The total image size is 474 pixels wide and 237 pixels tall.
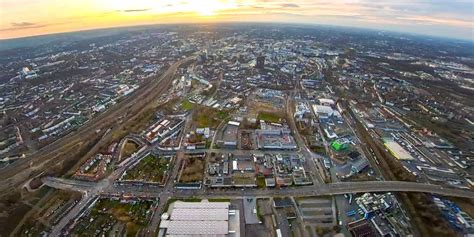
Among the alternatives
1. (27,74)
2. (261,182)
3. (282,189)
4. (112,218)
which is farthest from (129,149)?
(27,74)

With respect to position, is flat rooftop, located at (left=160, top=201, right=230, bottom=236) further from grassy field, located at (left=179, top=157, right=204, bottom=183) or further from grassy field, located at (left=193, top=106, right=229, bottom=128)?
grassy field, located at (left=193, top=106, right=229, bottom=128)

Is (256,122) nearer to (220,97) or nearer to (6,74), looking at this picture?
(220,97)

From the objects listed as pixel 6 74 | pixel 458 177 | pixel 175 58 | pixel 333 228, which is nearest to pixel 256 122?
pixel 333 228

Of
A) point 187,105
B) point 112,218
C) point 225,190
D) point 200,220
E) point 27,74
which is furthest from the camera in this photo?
point 27,74

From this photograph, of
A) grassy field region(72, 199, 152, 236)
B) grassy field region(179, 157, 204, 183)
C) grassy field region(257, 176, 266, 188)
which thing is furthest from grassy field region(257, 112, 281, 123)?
grassy field region(72, 199, 152, 236)

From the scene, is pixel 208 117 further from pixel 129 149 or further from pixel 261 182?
pixel 261 182

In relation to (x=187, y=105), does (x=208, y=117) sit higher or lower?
lower

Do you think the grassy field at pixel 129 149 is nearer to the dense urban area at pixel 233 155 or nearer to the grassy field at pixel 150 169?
the dense urban area at pixel 233 155
